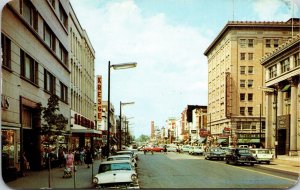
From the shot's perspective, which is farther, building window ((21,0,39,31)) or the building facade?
the building facade

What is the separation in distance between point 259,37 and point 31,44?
4569 cm

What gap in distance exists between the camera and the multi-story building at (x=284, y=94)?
5359 cm

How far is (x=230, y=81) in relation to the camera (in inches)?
3103

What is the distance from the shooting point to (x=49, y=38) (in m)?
34.5

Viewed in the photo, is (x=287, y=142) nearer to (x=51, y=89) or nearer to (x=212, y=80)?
(x=51, y=89)

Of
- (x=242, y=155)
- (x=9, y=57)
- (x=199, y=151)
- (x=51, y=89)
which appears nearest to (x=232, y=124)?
(x=199, y=151)

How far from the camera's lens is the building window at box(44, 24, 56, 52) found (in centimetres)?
3298

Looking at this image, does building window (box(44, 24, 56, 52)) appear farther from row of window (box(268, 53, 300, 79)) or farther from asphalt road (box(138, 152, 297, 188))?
row of window (box(268, 53, 300, 79))

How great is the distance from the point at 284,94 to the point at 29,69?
1779 inches

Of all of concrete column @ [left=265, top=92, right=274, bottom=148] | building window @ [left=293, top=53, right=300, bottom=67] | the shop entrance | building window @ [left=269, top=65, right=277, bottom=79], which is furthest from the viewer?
concrete column @ [left=265, top=92, right=274, bottom=148]

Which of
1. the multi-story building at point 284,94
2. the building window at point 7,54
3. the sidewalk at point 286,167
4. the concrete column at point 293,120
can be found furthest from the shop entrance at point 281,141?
the building window at point 7,54

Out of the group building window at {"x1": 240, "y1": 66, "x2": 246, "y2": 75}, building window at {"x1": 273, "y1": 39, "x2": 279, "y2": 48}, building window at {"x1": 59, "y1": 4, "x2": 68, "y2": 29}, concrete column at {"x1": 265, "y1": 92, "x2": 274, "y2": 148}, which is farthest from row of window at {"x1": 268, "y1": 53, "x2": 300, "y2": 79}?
building window at {"x1": 59, "y1": 4, "x2": 68, "y2": 29}

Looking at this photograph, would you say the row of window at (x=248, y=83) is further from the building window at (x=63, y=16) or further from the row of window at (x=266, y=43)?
the building window at (x=63, y=16)

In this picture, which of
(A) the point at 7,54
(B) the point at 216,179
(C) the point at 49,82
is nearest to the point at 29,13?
(A) the point at 7,54
